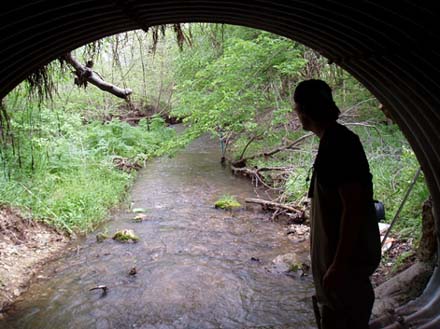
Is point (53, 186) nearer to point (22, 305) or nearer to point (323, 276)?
point (22, 305)

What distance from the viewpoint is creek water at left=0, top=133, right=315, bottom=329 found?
481 centimetres

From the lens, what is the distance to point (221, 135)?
1449 centimetres

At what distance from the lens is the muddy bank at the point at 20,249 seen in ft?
18.2

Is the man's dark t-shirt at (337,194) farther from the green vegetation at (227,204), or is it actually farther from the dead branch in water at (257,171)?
the dead branch in water at (257,171)

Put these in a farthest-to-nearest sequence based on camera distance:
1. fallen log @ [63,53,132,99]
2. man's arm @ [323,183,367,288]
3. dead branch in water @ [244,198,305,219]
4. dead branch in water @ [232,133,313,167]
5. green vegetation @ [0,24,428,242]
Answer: dead branch in water @ [232,133,313,167] → dead branch in water @ [244,198,305,219] → green vegetation @ [0,24,428,242] → fallen log @ [63,53,132,99] → man's arm @ [323,183,367,288]

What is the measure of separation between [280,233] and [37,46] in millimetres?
5594

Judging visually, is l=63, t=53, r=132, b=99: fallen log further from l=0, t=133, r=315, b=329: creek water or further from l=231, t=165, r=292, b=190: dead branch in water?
l=231, t=165, r=292, b=190: dead branch in water

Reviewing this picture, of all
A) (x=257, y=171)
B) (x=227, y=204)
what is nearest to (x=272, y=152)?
(x=257, y=171)

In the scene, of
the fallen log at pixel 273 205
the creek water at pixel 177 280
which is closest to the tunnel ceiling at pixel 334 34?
the creek water at pixel 177 280

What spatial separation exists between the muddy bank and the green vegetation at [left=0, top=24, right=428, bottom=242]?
313 millimetres

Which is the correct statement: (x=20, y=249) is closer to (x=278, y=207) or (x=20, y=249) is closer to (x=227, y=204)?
(x=227, y=204)

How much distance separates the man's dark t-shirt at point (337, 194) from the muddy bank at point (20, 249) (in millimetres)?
A: 4568

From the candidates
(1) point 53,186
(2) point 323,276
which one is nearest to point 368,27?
(2) point 323,276

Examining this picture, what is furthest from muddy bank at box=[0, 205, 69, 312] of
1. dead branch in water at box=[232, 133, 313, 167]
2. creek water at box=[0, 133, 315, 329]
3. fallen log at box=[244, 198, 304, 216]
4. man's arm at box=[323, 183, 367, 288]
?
dead branch in water at box=[232, 133, 313, 167]
